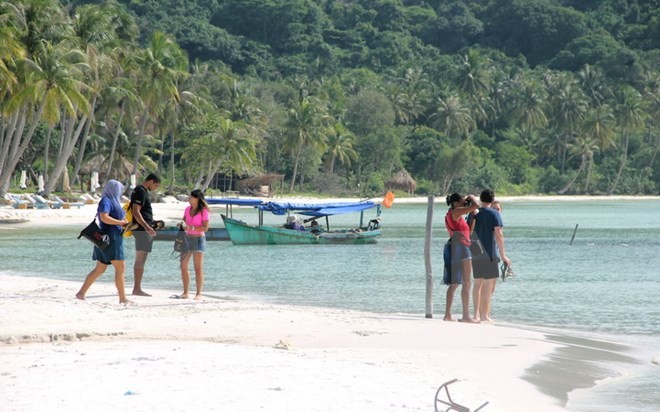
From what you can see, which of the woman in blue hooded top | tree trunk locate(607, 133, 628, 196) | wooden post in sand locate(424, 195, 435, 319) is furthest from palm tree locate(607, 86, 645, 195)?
the woman in blue hooded top

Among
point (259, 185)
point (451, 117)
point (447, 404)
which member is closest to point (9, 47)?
point (259, 185)

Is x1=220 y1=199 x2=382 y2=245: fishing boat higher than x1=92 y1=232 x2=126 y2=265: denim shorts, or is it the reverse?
x1=92 y1=232 x2=126 y2=265: denim shorts

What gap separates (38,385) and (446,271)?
6.81 meters

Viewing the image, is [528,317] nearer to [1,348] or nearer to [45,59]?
[1,348]

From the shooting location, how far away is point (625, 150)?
107 m

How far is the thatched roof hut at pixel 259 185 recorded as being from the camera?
75.3m

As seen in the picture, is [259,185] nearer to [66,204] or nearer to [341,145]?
[341,145]

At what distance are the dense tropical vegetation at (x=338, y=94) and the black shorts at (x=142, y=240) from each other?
1093 inches

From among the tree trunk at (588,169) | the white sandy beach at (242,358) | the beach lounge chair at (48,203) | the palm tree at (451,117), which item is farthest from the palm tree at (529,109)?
the white sandy beach at (242,358)

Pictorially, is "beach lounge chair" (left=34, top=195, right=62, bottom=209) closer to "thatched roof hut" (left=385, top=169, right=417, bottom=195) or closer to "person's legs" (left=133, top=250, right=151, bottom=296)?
"person's legs" (left=133, top=250, right=151, bottom=296)

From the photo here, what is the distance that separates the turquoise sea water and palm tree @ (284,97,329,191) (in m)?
34.6

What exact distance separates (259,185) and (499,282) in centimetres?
5221

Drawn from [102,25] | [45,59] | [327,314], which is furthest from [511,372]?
[102,25]

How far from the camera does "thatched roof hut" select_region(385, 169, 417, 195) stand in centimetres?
8806
